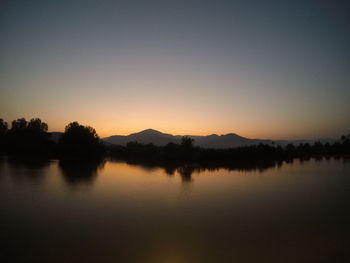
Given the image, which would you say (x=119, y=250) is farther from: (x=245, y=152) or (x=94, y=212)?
(x=245, y=152)

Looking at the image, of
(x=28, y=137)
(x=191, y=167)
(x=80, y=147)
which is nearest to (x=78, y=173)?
(x=191, y=167)

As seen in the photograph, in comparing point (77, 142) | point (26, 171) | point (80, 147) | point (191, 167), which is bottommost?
point (191, 167)

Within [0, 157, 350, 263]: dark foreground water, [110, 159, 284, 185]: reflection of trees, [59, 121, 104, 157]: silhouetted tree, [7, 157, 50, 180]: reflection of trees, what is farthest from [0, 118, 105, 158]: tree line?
[0, 157, 350, 263]: dark foreground water

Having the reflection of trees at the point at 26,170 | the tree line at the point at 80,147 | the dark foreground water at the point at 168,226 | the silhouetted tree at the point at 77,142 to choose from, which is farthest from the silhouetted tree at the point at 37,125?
the dark foreground water at the point at 168,226

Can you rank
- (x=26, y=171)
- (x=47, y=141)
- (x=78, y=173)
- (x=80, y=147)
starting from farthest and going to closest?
(x=47, y=141) → (x=80, y=147) → (x=78, y=173) → (x=26, y=171)

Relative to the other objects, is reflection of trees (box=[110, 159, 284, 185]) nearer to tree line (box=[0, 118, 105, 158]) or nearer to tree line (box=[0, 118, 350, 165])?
tree line (box=[0, 118, 350, 165])

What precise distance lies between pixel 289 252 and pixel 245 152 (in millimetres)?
71596

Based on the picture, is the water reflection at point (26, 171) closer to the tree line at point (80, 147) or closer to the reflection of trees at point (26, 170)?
the reflection of trees at point (26, 170)

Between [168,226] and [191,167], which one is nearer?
[168,226]

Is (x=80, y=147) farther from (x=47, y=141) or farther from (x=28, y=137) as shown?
(x=28, y=137)

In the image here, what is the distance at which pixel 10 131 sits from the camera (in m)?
78.8

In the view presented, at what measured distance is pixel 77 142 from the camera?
225 feet

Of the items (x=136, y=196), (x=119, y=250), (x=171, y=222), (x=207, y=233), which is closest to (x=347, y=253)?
(x=207, y=233)

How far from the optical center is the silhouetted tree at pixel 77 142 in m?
68.3
